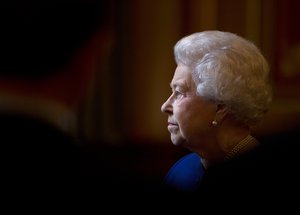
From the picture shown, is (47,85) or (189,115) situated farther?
(189,115)

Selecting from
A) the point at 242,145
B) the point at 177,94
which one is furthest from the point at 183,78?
the point at 242,145

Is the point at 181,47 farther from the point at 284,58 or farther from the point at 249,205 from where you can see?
the point at 249,205

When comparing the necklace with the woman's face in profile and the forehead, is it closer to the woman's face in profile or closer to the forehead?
the woman's face in profile

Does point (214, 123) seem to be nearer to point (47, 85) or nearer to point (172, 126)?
point (172, 126)

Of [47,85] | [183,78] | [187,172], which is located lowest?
[187,172]

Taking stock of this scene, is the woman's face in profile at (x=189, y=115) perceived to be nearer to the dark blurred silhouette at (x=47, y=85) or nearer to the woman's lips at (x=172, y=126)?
the woman's lips at (x=172, y=126)

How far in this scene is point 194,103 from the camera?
1.43 meters

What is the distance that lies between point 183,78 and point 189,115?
104mm

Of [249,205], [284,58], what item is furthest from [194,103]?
[249,205]

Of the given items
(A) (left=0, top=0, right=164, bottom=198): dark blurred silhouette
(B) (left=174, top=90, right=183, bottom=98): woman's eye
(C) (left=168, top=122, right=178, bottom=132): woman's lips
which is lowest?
(C) (left=168, top=122, right=178, bottom=132): woman's lips

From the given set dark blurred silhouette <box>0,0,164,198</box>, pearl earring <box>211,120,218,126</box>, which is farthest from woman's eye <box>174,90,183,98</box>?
dark blurred silhouette <box>0,0,164,198</box>

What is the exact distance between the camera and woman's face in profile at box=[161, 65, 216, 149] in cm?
142

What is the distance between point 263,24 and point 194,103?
77 centimetres

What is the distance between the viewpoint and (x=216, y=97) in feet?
4.57
